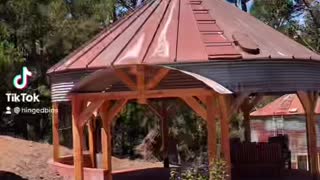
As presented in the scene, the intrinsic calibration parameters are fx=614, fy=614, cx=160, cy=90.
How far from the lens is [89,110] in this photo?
42.9ft

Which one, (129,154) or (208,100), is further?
(129,154)

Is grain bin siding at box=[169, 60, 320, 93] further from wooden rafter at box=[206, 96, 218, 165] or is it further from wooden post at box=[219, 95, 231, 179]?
wooden rafter at box=[206, 96, 218, 165]

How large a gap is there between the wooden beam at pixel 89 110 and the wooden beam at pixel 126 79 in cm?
71

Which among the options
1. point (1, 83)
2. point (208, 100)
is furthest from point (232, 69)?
point (1, 83)

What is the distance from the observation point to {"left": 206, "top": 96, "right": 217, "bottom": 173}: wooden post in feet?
39.4

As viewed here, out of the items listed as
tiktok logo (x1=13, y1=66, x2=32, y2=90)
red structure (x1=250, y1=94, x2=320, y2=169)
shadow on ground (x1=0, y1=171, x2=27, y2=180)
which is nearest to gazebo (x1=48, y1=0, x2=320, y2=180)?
shadow on ground (x1=0, y1=171, x2=27, y2=180)

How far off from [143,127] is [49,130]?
4.53m

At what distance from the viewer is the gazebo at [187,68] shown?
12.5m

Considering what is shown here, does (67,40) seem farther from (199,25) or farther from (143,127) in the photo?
(199,25)

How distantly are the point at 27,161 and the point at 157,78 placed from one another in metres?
7.89

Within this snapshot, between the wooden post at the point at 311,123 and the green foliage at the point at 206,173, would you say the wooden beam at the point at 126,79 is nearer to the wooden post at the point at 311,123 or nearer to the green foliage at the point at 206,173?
the green foliage at the point at 206,173

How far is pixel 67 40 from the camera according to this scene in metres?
27.6

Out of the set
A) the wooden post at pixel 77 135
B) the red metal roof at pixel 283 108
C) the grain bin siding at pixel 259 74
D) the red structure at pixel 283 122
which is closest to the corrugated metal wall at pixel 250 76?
the grain bin siding at pixel 259 74

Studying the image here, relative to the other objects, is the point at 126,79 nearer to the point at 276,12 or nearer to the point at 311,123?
the point at 311,123
